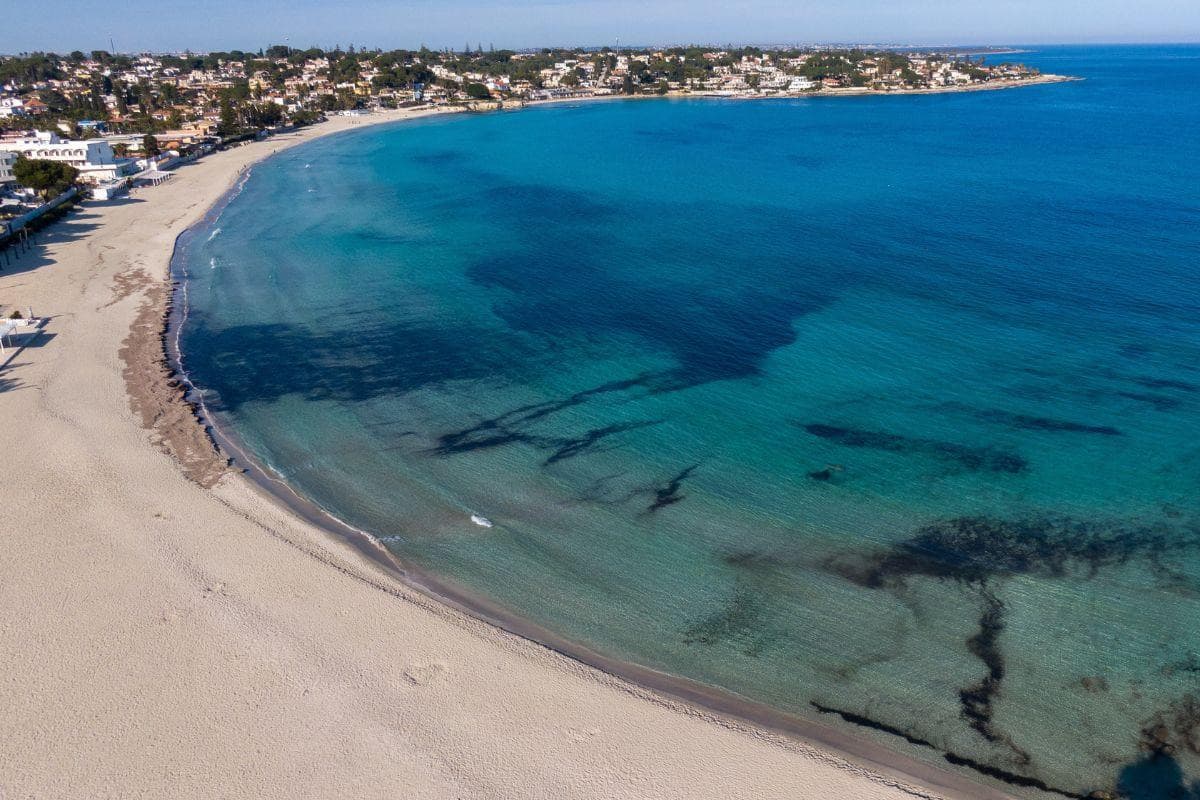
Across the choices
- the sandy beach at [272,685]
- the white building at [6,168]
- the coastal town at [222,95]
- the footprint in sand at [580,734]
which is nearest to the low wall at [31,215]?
the coastal town at [222,95]

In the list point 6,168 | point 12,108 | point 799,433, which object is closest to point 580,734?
point 799,433

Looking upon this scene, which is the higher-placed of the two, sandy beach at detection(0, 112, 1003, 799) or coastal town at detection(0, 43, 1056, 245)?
coastal town at detection(0, 43, 1056, 245)

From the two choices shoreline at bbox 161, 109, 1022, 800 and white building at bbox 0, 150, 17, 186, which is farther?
white building at bbox 0, 150, 17, 186

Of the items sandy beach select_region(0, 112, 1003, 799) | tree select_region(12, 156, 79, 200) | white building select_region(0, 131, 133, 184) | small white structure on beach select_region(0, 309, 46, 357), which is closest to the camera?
sandy beach select_region(0, 112, 1003, 799)

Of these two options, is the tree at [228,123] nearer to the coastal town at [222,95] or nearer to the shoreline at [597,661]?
the coastal town at [222,95]

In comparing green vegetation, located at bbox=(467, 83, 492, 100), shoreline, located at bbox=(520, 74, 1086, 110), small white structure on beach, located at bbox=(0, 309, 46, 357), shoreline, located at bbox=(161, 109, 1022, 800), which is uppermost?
green vegetation, located at bbox=(467, 83, 492, 100)

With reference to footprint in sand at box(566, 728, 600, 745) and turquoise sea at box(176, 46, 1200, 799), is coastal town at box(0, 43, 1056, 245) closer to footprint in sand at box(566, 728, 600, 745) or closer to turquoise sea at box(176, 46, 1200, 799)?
turquoise sea at box(176, 46, 1200, 799)

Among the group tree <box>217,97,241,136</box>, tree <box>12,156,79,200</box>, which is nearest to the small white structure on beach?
tree <box>12,156,79,200</box>

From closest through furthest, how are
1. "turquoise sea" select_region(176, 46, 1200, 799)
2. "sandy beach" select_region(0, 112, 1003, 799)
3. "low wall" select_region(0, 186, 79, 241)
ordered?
"sandy beach" select_region(0, 112, 1003, 799)
"turquoise sea" select_region(176, 46, 1200, 799)
"low wall" select_region(0, 186, 79, 241)
